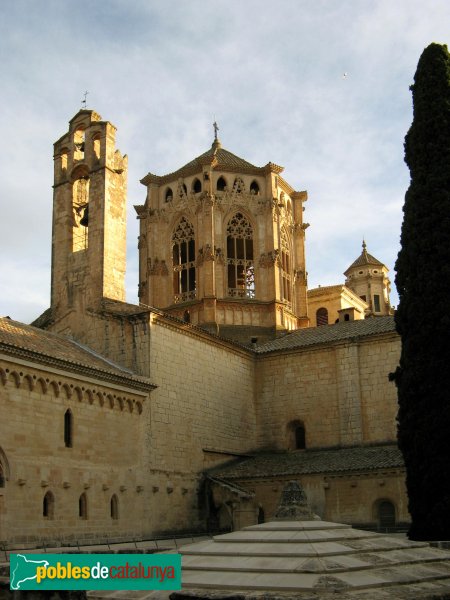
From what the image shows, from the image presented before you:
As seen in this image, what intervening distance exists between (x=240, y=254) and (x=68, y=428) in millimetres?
17873

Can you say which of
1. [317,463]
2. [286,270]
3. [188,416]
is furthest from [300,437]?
[286,270]

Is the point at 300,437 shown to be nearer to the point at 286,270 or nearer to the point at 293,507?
the point at 286,270

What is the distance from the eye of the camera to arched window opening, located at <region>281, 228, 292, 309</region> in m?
37.6

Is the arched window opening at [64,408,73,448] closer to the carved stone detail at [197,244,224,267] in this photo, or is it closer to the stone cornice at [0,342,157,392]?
the stone cornice at [0,342,157,392]

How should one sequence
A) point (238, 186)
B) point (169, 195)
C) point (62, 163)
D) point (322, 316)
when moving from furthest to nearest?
point (322, 316), point (169, 195), point (238, 186), point (62, 163)

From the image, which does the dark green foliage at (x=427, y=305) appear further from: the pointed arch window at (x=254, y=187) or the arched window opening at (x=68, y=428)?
the pointed arch window at (x=254, y=187)

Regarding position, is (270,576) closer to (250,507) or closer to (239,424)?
(250,507)

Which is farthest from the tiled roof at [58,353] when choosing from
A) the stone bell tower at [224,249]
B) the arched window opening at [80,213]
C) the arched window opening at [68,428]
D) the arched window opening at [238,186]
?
the arched window opening at [238,186]

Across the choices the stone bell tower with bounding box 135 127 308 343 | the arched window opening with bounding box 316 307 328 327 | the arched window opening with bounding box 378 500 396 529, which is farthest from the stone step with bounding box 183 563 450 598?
the arched window opening with bounding box 316 307 328 327

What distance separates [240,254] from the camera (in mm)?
37125

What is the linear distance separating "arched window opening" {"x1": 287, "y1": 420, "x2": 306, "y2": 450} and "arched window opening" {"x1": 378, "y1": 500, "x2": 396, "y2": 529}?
20.0ft

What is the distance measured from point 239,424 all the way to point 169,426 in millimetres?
5535

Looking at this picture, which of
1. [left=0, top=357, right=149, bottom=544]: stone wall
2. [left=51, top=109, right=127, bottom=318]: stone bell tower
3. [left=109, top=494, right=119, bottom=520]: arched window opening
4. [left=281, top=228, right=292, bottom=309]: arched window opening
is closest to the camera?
[left=0, top=357, right=149, bottom=544]: stone wall

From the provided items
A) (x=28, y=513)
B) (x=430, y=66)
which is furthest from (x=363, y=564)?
(x=430, y=66)
